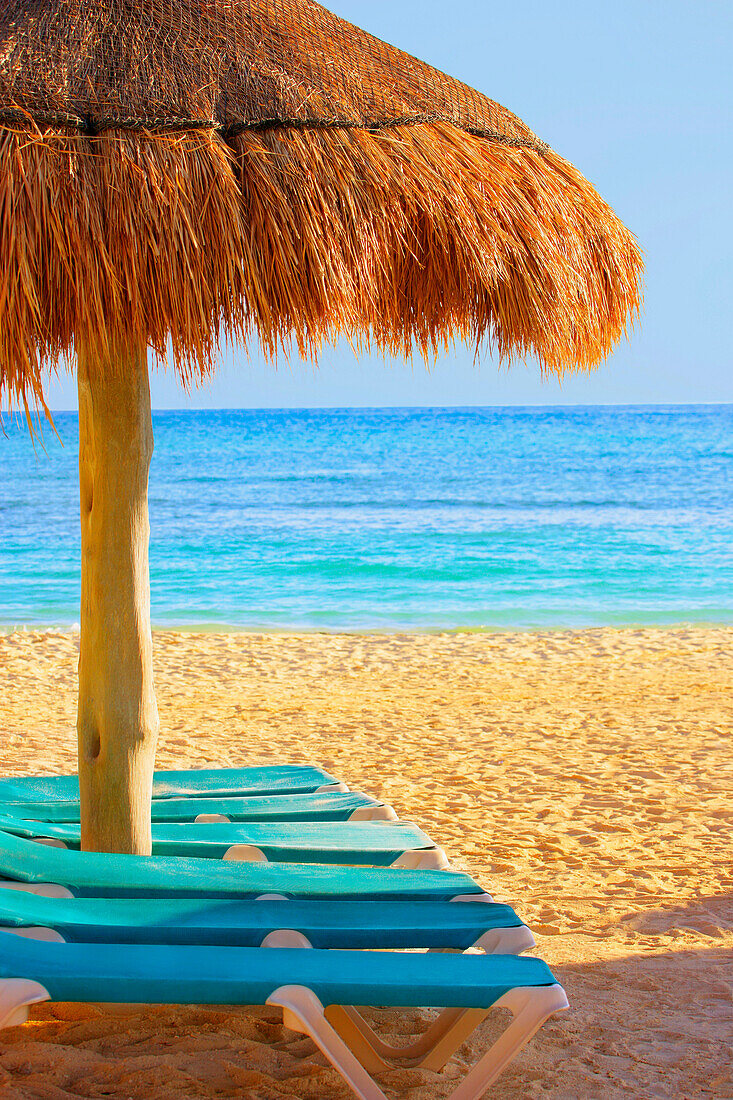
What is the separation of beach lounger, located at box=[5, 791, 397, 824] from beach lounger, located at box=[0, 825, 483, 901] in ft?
1.84

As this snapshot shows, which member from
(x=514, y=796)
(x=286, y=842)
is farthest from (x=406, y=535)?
(x=286, y=842)

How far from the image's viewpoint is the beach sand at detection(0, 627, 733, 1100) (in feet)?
7.54

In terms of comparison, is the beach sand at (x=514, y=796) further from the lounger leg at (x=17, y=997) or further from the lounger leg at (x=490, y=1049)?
the lounger leg at (x=17, y=997)

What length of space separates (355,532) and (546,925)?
46.8 feet

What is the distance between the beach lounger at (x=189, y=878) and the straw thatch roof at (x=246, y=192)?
113cm

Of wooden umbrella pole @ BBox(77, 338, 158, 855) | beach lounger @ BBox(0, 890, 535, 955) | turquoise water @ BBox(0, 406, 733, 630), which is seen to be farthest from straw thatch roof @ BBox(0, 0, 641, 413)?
beach lounger @ BBox(0, 890, 535, 955)

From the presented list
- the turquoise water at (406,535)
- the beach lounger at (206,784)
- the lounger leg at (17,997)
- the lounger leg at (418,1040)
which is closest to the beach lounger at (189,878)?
the lounger leg at (418,1040)

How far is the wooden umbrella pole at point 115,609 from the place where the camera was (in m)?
2.37

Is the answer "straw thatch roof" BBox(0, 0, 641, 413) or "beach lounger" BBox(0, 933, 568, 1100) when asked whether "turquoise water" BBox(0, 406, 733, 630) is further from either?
"beach lounger" BBox(0, 933, 568, 1100)

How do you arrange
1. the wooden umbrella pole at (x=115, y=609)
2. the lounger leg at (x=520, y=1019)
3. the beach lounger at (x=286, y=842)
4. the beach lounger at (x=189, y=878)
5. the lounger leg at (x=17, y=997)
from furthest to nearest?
the beach lounger at (x=286, y=842)
the wooden umbrella pole at (x=115, y=609)
the beach lounger at (x=189, y=878)
the lounger leg at (x=520, y=1019)
the lounger leg at (x=17, y=997)

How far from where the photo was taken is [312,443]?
39.0 meters

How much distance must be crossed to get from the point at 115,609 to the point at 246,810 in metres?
0.94

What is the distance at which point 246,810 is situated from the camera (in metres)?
3.03

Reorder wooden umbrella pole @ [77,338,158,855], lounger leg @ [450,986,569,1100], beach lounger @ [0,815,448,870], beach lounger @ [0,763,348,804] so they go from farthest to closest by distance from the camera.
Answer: beach lounger @ [0,763,348,804], beach lounger @ [0,815,448,870], wooden umbrella pole @ [77,338,158,855], lounger leg @ [450,986,569,1100]
